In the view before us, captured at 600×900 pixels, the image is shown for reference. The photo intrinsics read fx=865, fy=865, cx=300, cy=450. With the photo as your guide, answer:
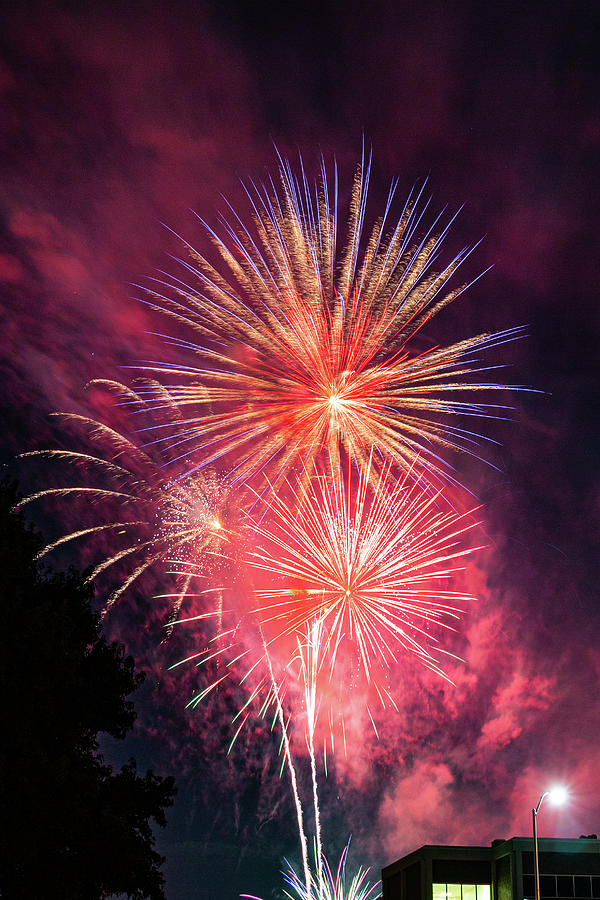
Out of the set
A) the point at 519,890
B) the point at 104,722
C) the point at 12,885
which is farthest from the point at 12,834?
the point at 519,890

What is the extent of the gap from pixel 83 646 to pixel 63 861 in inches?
206

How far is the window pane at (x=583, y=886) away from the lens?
4247cm

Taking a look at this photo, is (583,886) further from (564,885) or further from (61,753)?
(61,753)

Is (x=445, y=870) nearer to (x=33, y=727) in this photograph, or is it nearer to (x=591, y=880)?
(x=591, y=880)

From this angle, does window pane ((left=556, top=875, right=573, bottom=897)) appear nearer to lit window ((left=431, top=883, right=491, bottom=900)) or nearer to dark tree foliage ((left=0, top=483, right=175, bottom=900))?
lit window ((left=431, top=883, right=491, bottom=900))

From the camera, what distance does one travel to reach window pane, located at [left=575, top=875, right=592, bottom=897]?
1672 inches

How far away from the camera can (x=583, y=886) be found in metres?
42.6

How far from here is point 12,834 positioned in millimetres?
17969

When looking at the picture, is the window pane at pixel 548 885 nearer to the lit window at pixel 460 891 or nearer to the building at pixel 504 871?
the building at pixel 504 871

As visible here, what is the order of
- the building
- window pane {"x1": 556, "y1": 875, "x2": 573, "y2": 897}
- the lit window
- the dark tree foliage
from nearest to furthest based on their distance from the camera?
the dark tree foliage → window pane {"x1": 556, "y1": 875, "x2": 573, "y2": 897} → the building → the lit window

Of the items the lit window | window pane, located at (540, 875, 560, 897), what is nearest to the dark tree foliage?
window pane, located at (540, 875, 560, 897)

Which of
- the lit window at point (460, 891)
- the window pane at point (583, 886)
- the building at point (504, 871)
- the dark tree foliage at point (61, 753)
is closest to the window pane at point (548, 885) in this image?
the building at point (504, 871)

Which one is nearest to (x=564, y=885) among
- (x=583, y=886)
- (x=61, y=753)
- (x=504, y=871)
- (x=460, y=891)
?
(x=583, y=886)

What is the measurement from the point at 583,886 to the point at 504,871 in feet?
13.1
